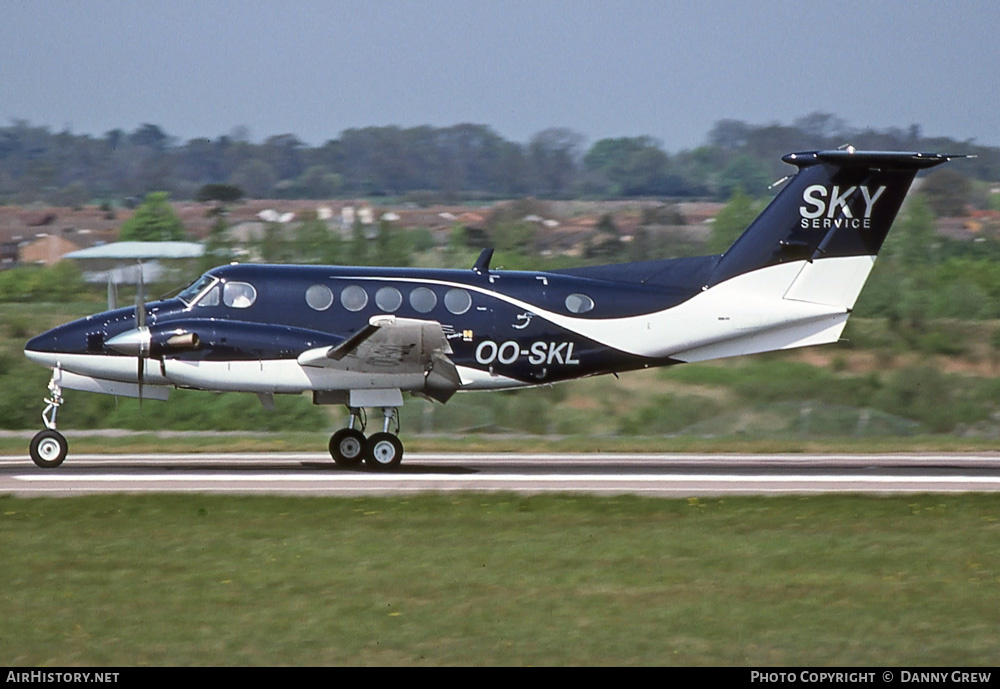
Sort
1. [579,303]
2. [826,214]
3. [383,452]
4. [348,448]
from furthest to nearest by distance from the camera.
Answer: [826,214] → [579,303] → [348,448] → [383,452]

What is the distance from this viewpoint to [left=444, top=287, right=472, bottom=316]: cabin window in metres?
20.3

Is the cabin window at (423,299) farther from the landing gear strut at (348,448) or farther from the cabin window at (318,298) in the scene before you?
the landing gear strut at (348,448)

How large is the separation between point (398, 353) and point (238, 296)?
9.24 feet

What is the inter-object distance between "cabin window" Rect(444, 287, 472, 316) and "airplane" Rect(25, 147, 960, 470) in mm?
23

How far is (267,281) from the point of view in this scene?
2003cm

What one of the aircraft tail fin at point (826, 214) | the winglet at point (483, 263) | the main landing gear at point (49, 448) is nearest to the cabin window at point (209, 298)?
the main landing gear at point (49, 448)

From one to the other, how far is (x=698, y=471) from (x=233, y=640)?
12.0 metres

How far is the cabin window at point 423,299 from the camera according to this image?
20.1 m

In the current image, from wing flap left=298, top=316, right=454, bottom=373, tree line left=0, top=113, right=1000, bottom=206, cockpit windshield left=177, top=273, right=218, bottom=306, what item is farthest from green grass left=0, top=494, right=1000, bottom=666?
tree line left=0, top=113, right=1000, bottom=206

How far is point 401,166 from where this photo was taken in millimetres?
168250

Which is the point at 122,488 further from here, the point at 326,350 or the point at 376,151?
the point at 376,151

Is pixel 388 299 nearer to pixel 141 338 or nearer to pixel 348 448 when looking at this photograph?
pixel 348 448

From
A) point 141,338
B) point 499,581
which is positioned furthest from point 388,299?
point 499,581

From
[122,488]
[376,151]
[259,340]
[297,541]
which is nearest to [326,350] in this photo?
[259,340]
